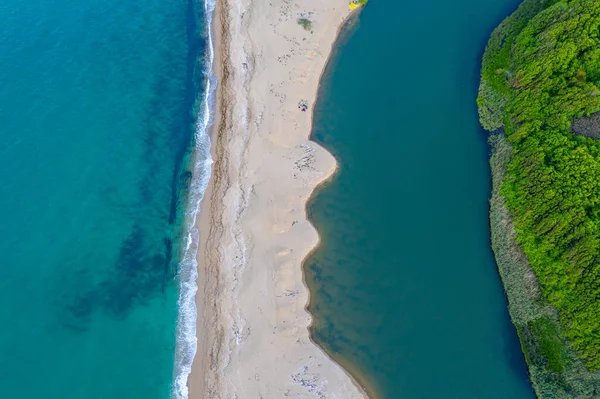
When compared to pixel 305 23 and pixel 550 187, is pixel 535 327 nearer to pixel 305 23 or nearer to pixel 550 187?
pixel 550 187

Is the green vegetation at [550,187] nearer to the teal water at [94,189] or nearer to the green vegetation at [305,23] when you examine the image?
the green vegetation at [305,23]

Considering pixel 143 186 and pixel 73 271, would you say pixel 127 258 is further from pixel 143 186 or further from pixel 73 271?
pixel 143 186

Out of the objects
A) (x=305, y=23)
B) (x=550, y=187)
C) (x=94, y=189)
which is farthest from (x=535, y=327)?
(x=94, y=189)

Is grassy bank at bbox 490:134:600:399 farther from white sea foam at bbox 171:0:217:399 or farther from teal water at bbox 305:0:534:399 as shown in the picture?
white sea foam at bbox 171:0:217:399

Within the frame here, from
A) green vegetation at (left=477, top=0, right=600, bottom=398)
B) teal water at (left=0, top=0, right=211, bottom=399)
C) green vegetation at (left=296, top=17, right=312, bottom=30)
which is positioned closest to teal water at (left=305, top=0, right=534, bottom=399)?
green vegetation at (left=477, top=0, right=600, bottom=398)

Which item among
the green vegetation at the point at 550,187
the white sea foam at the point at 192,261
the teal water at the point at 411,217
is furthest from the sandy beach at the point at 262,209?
the green vegetation at the point at 550,187

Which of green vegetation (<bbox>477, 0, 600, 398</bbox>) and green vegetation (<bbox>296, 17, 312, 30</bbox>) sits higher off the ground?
green vegetation (<bbox>296, 17, 312, 30</bbox>)

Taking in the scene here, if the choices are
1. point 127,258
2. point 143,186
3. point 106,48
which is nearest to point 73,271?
point 127,258
